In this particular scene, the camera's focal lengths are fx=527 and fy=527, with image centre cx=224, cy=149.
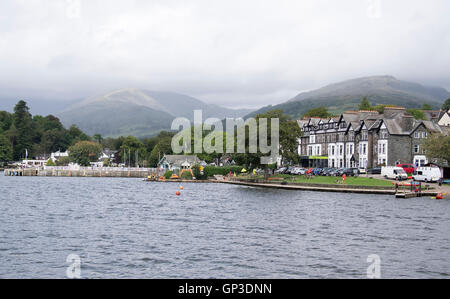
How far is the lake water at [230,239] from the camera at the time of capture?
27.6 metres

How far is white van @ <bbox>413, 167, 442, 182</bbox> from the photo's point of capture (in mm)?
78250

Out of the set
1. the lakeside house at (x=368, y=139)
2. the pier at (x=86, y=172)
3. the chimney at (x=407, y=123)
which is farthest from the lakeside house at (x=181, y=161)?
the chimney at (x=407, y=123)

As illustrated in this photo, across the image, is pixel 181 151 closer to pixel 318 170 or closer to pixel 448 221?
pixel 318 170

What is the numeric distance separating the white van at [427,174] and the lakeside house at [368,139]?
1651 cm

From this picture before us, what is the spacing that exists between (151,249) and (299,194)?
1705 inches

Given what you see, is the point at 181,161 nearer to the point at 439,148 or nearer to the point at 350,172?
the point at 350,172

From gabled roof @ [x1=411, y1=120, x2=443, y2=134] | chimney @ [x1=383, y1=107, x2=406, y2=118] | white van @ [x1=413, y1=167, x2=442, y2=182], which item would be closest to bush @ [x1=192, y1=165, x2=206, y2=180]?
chimney @ [x1=383, y1=107, x2=406, y2=118]

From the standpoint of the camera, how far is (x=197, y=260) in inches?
1163

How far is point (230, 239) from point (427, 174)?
5212cm
